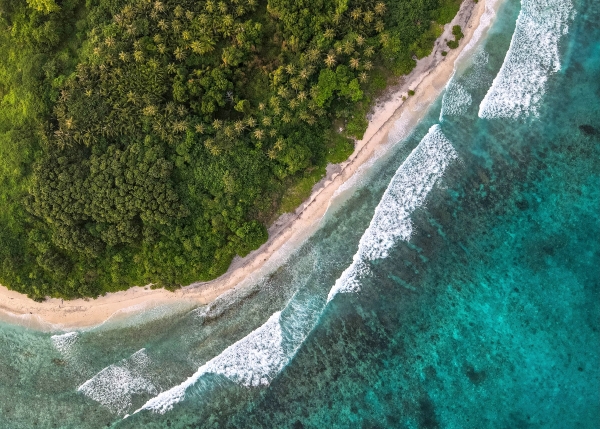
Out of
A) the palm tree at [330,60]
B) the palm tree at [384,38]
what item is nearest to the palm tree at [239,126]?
the palm tree at [330,60]

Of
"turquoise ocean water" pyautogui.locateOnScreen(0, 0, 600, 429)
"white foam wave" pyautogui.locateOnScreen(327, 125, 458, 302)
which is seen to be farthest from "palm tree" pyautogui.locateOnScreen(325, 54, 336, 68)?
"white foam wave" pyautogui.locateOnScreen(327, 125, 458, 302)

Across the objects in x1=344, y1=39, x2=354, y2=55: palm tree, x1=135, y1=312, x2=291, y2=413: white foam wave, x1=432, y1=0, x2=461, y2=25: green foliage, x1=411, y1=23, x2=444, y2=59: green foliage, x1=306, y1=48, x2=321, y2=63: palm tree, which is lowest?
x1=135, y1=312, x2=291, y2=413: white foam wave

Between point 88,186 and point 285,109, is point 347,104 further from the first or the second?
point 88,186

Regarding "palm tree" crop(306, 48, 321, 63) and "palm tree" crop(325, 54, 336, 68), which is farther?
"palm tree" crop(306, 48, 321, 63)

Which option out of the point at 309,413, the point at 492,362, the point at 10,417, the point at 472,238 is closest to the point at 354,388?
the point at 309,413

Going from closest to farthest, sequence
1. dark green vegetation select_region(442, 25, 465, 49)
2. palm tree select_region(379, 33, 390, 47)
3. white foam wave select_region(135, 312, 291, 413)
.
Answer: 1. white foam wave select_region(135, 312, 291, 413)
2. palm tree select_region(379, 33, 390, 47)
3. dark green vegetation select_region(442, 25, 465, 49)

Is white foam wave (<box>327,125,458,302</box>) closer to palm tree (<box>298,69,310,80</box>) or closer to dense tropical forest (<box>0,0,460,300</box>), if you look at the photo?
dense tropical forest (<box>0,0,460,300</box>)

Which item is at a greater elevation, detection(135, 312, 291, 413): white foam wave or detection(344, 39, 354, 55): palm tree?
detection(344, 39, 354, 55): palm tree
